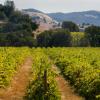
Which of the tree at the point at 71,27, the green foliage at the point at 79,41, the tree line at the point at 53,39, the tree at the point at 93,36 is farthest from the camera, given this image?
the tree at the point at 71,27

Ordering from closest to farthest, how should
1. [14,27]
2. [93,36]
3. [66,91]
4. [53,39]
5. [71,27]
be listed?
[66,91], [53,39], [93,36], [14,27], [71,27]

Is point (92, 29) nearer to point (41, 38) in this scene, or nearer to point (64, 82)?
point (41, 38)

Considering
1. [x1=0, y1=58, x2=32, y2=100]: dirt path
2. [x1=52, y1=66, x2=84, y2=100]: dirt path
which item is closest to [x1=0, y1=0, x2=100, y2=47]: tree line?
[x1=0, y1=58, x2=32, y2=100]: dirt path

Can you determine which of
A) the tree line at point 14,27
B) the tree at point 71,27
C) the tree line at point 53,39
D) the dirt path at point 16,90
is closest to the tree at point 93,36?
the tree line at point 53,39

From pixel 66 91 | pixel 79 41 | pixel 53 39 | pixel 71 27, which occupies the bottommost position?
pixel 71 27

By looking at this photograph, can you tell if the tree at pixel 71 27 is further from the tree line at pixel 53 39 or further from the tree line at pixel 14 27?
the tree line at pixel 53 39

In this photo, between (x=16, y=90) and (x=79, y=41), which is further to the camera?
(x=79, y=41)

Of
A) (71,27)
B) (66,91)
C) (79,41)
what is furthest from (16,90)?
(71,27)

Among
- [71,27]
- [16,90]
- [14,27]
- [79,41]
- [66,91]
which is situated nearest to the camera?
[16,90]

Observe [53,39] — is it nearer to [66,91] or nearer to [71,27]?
[71,27]

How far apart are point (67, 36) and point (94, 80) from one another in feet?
270

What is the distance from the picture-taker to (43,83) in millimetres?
18516

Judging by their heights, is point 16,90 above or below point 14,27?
above

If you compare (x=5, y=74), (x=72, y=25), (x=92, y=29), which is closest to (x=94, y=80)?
(x=5, y=74)
